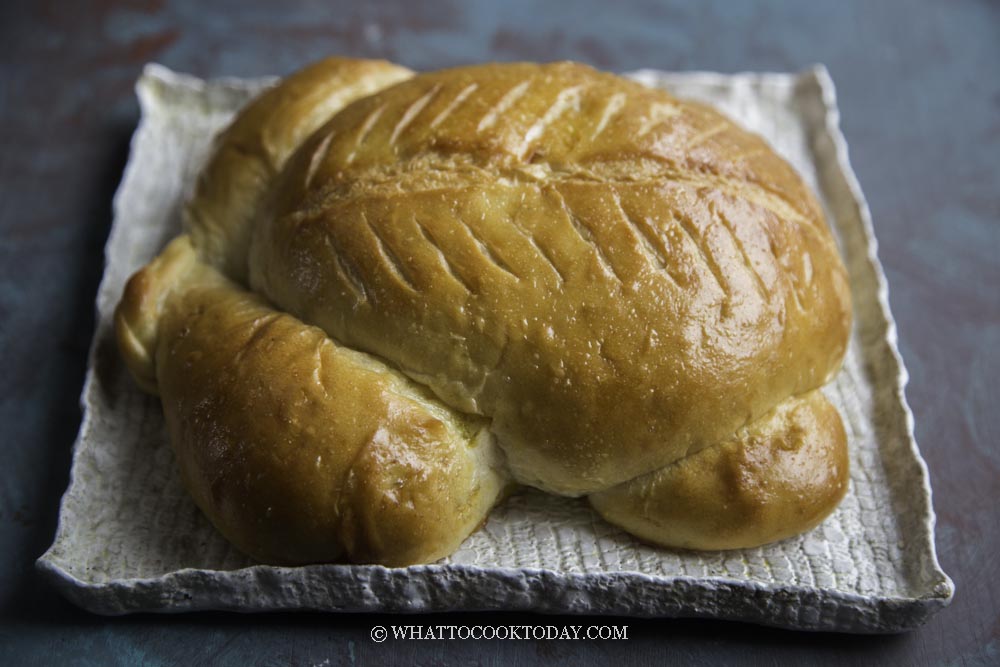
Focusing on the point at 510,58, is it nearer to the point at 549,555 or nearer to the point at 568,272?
the point at 568,272

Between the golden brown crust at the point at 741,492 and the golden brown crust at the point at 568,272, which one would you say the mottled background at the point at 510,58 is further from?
the golden brown crust at the point at 568,272

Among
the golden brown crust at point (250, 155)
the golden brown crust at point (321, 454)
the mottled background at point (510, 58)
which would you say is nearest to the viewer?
the golden brown crust at point (321, 454)

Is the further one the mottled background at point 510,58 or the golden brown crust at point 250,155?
the golden brown crust at point 250,155

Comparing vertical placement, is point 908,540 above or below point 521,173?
below

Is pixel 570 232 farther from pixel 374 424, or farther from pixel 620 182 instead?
pixel 374 424

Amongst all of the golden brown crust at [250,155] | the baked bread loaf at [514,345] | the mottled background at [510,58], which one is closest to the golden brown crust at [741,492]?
the baked bread loaf at [514,345]

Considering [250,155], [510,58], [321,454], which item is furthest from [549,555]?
[510,58]

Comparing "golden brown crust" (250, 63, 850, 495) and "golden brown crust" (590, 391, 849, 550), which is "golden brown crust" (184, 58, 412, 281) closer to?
"golden brown crust" (250, 63, 850, 495)

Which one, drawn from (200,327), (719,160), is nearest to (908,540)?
(719,160)
